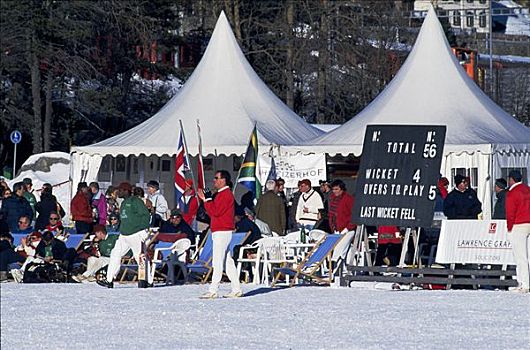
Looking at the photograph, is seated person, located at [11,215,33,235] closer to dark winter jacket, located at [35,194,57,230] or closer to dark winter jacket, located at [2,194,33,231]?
dark winter jacket, located at [2,194,33,231]

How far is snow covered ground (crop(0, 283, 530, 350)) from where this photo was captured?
11.9 m

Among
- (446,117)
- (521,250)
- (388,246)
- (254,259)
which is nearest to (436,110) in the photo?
(446,117)

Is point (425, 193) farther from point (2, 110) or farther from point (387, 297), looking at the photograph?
point (2, 110)

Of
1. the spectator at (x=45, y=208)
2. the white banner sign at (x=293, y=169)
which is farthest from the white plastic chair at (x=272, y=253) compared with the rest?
the white banner sign at (x=293, y=169)

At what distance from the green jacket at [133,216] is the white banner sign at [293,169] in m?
7.41

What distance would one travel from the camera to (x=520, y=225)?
17.9 meters

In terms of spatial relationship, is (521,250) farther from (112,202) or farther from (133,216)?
(112,202)

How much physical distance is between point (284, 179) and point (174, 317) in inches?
459

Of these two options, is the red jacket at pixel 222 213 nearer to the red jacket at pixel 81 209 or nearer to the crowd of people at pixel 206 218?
the crowd of people at pixel 206 218

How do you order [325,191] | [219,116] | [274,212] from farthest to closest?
[219,116], [325,191], [274,212]

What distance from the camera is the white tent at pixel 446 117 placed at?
24.2 metres

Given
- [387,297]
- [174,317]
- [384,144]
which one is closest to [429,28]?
[384,144]

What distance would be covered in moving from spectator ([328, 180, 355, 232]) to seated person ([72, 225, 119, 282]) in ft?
10.5

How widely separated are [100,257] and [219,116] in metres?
7.28
